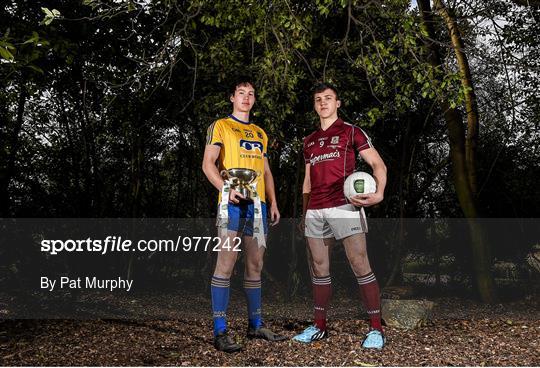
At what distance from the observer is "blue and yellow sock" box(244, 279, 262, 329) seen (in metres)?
5.11

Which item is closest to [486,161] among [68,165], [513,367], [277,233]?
[277,233]

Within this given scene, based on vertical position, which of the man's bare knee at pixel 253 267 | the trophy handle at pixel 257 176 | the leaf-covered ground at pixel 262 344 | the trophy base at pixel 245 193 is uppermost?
the trophy handle at pixel 257 176

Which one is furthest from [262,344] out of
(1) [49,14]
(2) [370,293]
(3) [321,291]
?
(1) [49,14]

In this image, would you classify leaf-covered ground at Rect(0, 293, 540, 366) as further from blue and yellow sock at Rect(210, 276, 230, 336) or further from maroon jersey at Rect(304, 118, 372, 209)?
maroon jersey at Rect(304, 118, 372, 209)

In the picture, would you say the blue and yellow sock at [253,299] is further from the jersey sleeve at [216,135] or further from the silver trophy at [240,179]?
the jersey sleeve at [216,135]

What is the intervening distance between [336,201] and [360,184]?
11.7 inches

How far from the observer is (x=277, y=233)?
36.7 feet

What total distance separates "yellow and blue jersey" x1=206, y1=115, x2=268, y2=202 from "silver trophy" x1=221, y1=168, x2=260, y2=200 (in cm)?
7

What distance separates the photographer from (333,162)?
4.95m

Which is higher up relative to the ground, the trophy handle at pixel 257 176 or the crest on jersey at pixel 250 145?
the crest on jersey at pixel 250 145

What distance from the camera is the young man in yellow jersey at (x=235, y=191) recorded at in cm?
480

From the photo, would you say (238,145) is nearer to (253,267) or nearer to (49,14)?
(253,267)

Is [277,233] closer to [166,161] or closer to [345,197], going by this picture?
[166,161]

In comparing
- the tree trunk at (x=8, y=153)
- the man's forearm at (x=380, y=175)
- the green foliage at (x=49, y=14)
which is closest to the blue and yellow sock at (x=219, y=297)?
the man's forearm at (x=380, y=175)
